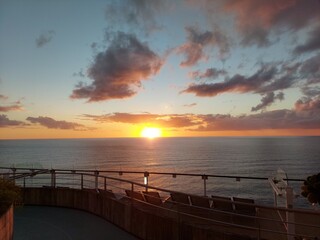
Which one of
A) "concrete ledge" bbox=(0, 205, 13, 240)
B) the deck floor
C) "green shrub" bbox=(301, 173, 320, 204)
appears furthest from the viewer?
the deck floor

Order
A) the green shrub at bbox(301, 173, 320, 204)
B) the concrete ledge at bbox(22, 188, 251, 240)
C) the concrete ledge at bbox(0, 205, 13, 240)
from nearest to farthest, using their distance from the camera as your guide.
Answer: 1. the green shrub at bbox(301, 173, 320, 204)
2. the concrete ledge at bbox(0, 205, 13, 240)
3. the concrete ledge at bbox(22, 188, 251, 240)

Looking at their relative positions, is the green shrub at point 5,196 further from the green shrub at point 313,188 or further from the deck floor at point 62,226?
the green shrub at point 313,188

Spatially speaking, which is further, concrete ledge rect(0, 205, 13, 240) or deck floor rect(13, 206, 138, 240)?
deck floor rect(13, 206, 138, 240)

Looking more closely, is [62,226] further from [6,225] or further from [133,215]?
[6,225]

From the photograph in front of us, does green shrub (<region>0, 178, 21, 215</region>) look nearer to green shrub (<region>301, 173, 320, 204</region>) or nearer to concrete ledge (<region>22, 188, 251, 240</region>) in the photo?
concrete ledge (<region>22, 188, 251, 240</region>)

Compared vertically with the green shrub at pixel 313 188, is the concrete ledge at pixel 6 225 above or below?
below

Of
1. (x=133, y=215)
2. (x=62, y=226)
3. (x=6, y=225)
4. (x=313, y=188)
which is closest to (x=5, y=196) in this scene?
(x=6, y=225)

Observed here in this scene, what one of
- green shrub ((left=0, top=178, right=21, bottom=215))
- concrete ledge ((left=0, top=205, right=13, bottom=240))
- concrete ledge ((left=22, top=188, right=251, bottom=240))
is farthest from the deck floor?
green shrub ((left=0, top=178, right=21, bottom=215))

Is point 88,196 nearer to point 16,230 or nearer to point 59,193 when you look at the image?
point 59,193

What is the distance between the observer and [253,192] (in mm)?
65438

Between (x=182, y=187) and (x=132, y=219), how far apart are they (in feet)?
210

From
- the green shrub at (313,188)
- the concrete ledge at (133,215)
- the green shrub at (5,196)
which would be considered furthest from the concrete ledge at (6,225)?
the green shrub at (313,188)

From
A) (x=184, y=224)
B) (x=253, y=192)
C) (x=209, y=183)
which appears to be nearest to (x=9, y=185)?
(x=184, y=224)

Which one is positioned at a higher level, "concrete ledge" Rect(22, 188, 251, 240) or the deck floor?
"concrete ledge" Rect(22, 188, 251, 240)
